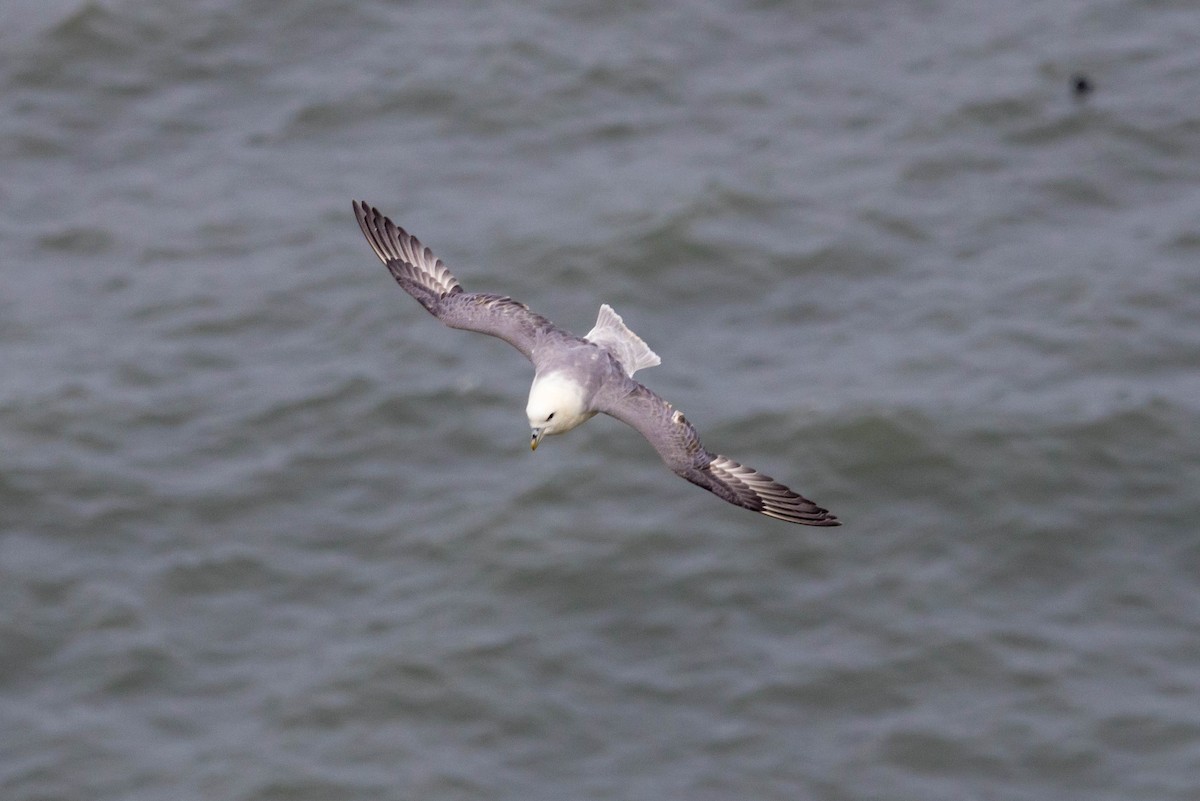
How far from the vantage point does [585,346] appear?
13.6 m

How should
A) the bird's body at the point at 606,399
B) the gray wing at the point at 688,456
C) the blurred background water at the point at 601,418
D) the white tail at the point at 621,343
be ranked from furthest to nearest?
1. the blurred background water at the point at 601,418
2. the white tail at the point at 621,343
3. the gray wing at the point at 688,456
4. the bird's body at the point at 606,399

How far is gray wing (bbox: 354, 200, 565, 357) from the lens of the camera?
13969mm

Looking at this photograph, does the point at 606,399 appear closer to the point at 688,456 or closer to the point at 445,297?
the point at 688,456

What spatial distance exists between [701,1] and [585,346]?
17.4 m

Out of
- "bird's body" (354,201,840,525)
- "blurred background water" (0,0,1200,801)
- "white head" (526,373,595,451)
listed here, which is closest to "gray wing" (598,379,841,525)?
"bird's body" (354,201,840,525)

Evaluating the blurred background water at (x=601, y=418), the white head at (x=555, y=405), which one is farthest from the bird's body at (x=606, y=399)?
the blurred background water at (x=601, y=418)

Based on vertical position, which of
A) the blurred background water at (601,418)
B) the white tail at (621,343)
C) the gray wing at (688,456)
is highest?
the blurred background water at (601,418)

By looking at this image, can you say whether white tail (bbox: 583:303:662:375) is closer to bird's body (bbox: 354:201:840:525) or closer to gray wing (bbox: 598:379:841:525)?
bird's body (bbox: 354:201:840:525)

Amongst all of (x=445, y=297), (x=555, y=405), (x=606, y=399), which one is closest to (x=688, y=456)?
(x=606, y=399)

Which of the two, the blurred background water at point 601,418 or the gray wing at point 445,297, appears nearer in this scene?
the gray wing at point 445,297

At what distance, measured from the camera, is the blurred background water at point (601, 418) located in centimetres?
2255

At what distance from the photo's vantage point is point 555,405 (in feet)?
42.5

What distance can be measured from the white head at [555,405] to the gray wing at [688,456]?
0.33 metres

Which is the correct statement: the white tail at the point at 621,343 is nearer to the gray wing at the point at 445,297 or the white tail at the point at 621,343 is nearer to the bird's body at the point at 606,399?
the bird's body at the point at 606,399
